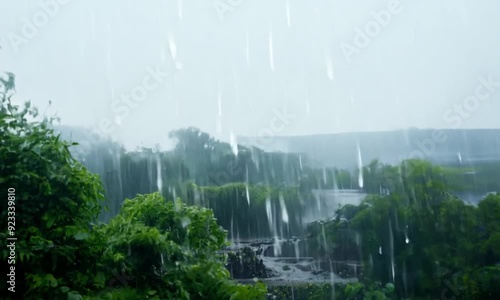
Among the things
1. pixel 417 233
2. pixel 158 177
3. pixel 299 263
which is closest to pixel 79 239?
pixel 158 177

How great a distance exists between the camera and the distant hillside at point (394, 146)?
5.77 m

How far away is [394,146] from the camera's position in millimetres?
5980

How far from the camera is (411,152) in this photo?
5824mm

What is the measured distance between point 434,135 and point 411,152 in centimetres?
54

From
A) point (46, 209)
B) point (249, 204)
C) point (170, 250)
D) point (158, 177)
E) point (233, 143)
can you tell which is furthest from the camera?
point (233, 143)

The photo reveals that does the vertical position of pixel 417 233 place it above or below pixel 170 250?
below

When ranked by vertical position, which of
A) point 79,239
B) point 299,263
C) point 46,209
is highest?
point 46,209

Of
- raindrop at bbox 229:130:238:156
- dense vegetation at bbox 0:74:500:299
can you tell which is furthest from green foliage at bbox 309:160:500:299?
raindrop at bbox 229:130:238:156

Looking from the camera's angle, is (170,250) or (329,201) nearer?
(170,250)

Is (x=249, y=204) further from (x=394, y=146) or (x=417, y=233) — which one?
(x=394, y=146)

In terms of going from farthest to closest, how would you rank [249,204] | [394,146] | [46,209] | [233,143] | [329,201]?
1. [394,146]
2. [233,143]
3. [329,201]
4. [249,204]
5. [46,209]

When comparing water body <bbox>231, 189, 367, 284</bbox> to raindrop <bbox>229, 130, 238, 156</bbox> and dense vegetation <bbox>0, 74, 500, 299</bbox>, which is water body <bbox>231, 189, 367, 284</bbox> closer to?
dense vegetation <bbox>0, 74, 500, 299</bbox>

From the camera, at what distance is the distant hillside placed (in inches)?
227

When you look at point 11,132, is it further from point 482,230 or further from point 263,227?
point 482,230
